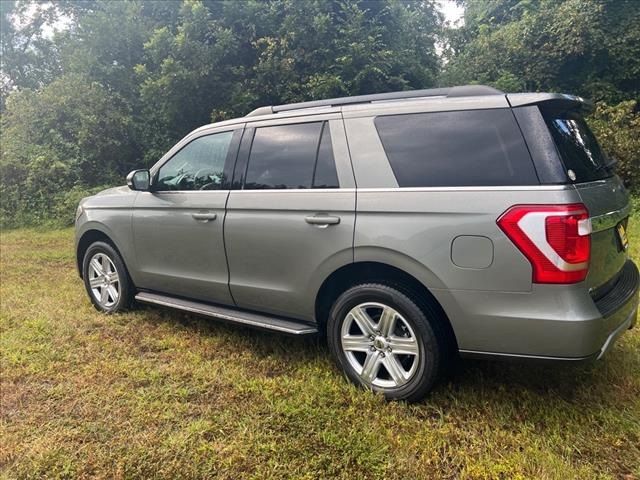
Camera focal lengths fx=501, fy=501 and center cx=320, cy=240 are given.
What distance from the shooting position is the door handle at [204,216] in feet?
12.1

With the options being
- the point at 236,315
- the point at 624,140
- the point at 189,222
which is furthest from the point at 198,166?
the point at 624,140

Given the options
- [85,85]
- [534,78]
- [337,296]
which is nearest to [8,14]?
[85,85]

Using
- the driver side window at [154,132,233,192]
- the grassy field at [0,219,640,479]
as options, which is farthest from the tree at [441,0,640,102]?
the grassy field at [0,219,640,479]

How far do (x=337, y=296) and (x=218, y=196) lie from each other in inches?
46.6

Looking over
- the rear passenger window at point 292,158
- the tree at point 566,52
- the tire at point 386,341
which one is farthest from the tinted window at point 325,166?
the tree at point 566,52

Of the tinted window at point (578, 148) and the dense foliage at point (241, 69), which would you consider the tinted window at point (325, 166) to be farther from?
the dense foliage at point (241, 69)

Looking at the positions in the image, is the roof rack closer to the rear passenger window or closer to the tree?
the rear passenger window

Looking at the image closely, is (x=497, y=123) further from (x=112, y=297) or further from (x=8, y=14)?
(x=8, y=14)

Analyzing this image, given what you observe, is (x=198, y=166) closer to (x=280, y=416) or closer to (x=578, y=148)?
(x=280, y=416)

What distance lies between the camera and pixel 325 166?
319 cm

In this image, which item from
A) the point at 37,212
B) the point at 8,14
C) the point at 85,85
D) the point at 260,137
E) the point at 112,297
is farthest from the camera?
the point at 8,14

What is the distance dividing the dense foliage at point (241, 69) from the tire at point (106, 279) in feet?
22.0

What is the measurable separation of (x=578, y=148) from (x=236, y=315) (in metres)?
2.43

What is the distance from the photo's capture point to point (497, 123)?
2598 millimetres
